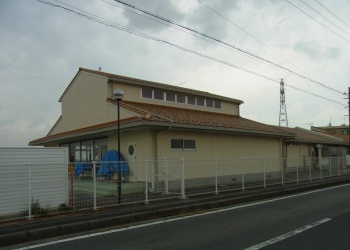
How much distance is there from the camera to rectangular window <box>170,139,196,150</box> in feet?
52.4

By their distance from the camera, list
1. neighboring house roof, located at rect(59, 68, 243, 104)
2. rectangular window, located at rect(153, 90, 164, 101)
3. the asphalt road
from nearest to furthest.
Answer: the asphalt road < neighboring house roof, located at rect(59, 68, 243, 104) < rectangular window, located at rect(153, 90, 164, 101)

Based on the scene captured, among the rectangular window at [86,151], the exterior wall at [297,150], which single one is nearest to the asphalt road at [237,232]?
the rectangular window at [86,151]

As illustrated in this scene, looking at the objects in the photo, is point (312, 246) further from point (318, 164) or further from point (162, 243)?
point (318, 164)

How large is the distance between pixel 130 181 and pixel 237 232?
6912 mm

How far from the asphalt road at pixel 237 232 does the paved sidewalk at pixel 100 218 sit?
47 centimetres

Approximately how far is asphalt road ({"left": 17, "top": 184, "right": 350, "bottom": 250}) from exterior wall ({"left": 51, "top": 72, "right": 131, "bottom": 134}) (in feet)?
25.9

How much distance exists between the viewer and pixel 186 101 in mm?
20984

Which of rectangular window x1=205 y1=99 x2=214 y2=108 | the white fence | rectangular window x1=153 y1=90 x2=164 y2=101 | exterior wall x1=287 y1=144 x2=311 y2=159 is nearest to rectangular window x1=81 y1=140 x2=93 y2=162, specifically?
rectangular window x1=153 y1=90 x2=164 y2=101

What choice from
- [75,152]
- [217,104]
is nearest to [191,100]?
[217,104]

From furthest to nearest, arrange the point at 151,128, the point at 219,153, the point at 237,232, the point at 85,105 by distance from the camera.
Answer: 1. the point at 85,105
2. the point at 219,153
3. the point at 151,128
4. the point at 237,232

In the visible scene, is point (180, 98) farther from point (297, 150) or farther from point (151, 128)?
point (297, 150)

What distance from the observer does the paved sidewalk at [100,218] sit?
7.23m

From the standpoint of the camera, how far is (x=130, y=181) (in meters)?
13.7

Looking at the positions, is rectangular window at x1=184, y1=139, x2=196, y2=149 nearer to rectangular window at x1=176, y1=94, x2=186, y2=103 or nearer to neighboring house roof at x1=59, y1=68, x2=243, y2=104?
neighboring house roof at x1=59, y1=68, x2=243, y2=104
